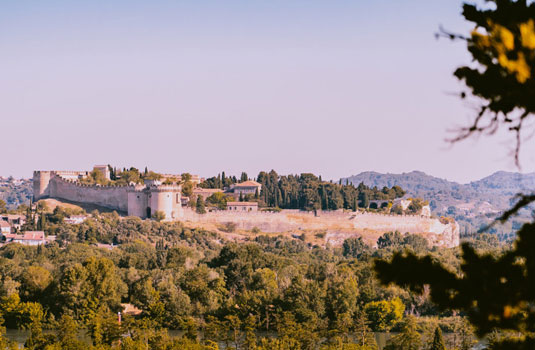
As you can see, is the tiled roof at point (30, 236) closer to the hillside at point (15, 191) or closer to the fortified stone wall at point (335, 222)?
the fortified stone wall at point (335, 222)

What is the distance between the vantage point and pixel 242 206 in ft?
236

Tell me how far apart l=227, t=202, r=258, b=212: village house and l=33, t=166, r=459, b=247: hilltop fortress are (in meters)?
0.78

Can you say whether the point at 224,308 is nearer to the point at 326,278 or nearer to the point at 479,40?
the point at 326,278

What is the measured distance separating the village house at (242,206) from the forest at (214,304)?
72.9ft

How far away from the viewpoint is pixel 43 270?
40.1 m

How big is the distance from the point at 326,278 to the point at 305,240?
28.6m

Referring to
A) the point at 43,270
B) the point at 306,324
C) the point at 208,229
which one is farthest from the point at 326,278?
the point at 208,229

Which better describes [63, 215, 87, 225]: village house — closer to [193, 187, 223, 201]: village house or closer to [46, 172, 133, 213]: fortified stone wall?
[46, 172, 133, 213]: fortified stone wall

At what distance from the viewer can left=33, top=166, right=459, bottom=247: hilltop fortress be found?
67750 mm

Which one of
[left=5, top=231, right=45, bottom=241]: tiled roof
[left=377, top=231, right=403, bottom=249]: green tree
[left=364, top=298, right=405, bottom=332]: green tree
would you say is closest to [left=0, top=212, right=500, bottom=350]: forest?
[left=364, top=298, right=405, bottom=332]: green tree

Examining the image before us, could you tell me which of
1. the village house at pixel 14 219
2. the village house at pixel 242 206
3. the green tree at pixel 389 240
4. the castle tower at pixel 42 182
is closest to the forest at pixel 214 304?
the village house at pixel 14 219

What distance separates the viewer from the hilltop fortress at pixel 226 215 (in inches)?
2667

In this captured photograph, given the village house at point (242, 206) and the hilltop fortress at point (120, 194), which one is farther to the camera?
the village house at point (242, 206)

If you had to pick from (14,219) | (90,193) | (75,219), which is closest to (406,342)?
(75,219)
